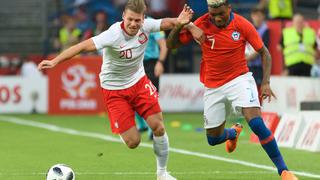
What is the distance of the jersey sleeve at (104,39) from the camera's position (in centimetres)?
1062

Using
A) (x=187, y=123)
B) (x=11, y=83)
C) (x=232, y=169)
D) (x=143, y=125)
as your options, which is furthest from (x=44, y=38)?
(x=232, y=169)

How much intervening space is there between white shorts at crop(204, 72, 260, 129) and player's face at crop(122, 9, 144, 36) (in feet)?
4.77

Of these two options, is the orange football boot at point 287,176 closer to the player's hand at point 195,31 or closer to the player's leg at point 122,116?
the player's leg at point 122,116

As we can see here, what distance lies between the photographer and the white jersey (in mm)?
10797

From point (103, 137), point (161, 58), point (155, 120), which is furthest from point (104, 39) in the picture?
point (103, 137)

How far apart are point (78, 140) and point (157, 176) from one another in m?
6.63

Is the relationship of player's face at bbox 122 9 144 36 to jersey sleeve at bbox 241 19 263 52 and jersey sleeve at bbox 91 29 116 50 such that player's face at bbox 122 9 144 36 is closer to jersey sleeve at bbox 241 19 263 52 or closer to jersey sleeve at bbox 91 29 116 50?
jersey sleeve at bbox 91 29 116 50

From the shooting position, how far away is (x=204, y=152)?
15.0 metres

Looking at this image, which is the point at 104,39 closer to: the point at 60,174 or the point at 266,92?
the point at 60,174

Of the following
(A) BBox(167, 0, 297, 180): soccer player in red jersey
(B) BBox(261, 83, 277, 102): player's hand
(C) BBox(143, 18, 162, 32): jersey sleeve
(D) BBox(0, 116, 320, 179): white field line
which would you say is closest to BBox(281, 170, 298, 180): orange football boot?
(A) BBox(167, 0, 297, 180): soccer player in red jersey

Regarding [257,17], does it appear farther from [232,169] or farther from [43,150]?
[232,169]

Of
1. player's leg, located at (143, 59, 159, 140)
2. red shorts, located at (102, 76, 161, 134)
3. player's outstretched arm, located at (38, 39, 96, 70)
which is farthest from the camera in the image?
player's leg, located at (143, 59, 159, 140)

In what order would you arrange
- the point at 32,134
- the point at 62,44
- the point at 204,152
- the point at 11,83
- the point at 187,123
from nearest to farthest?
the point at 204,152, the point at 32,134, the point at 187,123, the point at 11,83, the point at 62,44

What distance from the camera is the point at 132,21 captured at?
1071 cm
